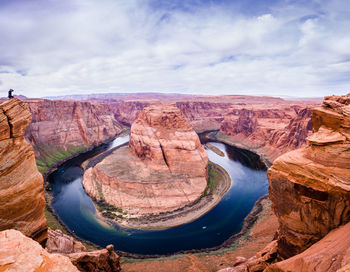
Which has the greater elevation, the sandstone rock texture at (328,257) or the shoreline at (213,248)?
the sandstone rock texture at (328,257)

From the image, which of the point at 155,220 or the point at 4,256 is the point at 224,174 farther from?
the point at 4,256

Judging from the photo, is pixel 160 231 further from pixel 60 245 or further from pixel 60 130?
pixel 60 130

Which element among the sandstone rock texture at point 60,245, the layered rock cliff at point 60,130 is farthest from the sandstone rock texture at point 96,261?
the layered rock cliff at point 60,130

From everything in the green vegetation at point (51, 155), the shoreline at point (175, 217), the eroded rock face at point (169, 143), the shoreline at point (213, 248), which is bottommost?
the shoreline at point (213, 248)

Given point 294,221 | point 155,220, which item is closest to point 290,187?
point 294,221

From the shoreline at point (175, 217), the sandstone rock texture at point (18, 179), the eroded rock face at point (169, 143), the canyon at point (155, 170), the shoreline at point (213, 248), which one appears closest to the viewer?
the sandstone rock texture at point (18, 179)

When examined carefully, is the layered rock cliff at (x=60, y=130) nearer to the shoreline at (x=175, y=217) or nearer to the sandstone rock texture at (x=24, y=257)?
the shoreline at (x=175, y=217)

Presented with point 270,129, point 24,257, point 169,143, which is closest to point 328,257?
point 24,257

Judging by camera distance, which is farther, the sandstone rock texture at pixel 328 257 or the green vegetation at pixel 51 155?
the green vegetation at pixel 51 155
